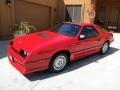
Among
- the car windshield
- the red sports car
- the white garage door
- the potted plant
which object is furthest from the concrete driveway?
the white garage door

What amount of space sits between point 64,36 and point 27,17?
6780 millimetres

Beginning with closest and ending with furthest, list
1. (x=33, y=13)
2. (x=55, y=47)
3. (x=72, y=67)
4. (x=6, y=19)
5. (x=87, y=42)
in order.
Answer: (x=55, y=47), (x=72, y=67), (x=87, y=42), (x=6, y=19), (x=33, y=13)

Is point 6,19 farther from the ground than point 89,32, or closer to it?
farther from the ground

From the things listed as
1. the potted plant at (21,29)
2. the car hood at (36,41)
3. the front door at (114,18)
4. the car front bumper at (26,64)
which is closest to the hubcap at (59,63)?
the car front bumper at (26,64)

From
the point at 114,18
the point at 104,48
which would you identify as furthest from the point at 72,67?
the point at 114,18

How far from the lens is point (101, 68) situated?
21.0ft

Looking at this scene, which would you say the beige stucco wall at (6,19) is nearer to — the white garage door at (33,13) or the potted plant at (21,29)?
the potted plant at (21,29)

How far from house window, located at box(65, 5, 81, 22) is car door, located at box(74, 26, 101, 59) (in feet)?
28.3

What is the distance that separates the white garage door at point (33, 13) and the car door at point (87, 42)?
5.97 metres

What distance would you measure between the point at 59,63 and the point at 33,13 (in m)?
7.87

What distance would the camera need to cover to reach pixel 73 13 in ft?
52.2

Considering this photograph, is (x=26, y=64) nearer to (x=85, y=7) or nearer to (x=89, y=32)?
(x=89, y=32)

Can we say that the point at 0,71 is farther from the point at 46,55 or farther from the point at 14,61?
the point at 46,55

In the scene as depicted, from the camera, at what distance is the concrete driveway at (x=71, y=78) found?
193 inches
